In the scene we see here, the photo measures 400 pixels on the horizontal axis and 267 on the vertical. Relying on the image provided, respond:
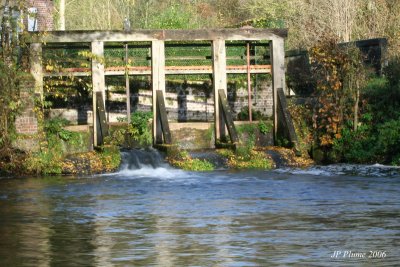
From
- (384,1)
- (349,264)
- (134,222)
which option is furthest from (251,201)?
(384,1)

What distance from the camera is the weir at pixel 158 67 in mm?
27906

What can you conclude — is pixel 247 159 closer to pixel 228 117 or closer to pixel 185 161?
pixel 185 161

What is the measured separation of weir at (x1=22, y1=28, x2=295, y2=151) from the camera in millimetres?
27906

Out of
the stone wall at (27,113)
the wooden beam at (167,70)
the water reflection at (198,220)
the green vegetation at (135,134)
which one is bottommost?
the water reflection at (198,220)

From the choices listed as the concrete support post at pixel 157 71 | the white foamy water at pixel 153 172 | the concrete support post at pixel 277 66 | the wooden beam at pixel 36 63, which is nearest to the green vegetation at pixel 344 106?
the concrete support post at pixel 277 66

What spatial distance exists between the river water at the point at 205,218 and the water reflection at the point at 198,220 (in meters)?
0.02

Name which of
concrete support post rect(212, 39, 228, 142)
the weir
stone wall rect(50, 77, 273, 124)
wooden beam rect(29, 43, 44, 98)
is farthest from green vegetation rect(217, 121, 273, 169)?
wooden beam rect(29, 43, 44, 98)

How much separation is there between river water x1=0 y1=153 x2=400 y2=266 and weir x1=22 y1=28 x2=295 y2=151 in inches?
130

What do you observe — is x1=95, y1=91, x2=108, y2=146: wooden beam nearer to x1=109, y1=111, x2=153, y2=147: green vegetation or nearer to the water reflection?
x1=109, y1=111, x2=153, y2=147: green vegetation

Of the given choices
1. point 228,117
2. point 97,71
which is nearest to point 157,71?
point 97,71

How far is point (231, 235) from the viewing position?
49.3ft

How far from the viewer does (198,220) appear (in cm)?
1678

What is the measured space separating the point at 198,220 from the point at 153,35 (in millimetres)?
13005

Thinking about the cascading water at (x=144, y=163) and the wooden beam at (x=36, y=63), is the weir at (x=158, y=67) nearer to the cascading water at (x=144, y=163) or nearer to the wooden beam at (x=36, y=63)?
the wooden beam at (x=36, y=63)
